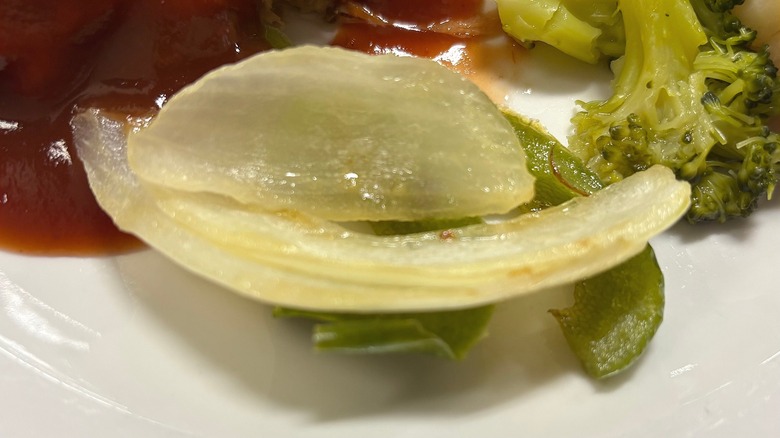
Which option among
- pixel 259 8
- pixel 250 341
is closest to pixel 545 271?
pixel 250 341

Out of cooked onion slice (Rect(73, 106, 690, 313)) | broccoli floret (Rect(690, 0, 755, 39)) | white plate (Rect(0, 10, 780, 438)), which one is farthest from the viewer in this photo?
broccoli floret (Rect(690, 0, 755, 39))

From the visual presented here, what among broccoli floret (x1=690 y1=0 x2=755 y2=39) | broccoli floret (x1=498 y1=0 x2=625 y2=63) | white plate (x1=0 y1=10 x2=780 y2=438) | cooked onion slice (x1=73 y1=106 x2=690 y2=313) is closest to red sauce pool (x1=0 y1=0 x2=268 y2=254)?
white plate (x1=0 y1=10 x2=780 y2=438)

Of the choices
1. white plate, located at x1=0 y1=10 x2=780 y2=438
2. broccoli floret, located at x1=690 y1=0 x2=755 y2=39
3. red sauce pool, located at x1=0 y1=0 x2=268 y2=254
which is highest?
broccoli floret, located at x1=690 y1=0 x2=755 y2=39

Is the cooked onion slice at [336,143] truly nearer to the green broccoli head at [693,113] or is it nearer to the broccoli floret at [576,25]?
the green broccoli head at [693,113]

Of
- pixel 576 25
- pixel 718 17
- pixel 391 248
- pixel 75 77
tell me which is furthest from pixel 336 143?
pixel 718 17

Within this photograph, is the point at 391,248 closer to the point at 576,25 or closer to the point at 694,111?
the point at 694,111

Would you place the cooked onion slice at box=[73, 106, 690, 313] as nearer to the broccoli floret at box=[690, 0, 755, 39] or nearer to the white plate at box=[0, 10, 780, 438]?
the white plate at box=[0, 10, 780, 438]

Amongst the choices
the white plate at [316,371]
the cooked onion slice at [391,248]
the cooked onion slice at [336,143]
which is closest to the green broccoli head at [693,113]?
the white plate at [316,371]
